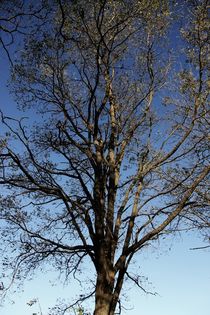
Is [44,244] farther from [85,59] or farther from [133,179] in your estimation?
[85,59]

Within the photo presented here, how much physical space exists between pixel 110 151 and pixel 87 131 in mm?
1147

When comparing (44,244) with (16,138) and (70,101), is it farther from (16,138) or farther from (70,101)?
(70,101)

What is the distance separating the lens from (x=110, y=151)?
13922mm

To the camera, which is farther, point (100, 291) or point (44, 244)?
point (44, 244)

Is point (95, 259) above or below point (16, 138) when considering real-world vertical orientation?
below

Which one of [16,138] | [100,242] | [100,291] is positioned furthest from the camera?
[16,138]

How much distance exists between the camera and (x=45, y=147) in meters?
14.1

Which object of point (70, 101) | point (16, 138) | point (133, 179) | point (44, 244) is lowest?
point (44, 244)

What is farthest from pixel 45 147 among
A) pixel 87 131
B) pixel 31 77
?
pixel 31 77

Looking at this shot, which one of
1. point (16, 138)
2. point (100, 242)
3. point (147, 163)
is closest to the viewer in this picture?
point (100, 242)

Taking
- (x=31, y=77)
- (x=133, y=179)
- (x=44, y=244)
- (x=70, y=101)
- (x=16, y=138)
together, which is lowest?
(x=44, y=244)

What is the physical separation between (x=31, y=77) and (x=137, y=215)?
625 centimetres

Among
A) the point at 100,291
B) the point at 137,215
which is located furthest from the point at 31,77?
the point at 100,291

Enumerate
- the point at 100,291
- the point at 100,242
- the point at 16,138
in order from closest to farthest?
the point at 100,291 < the point at 100,242 < the point at 16,138
